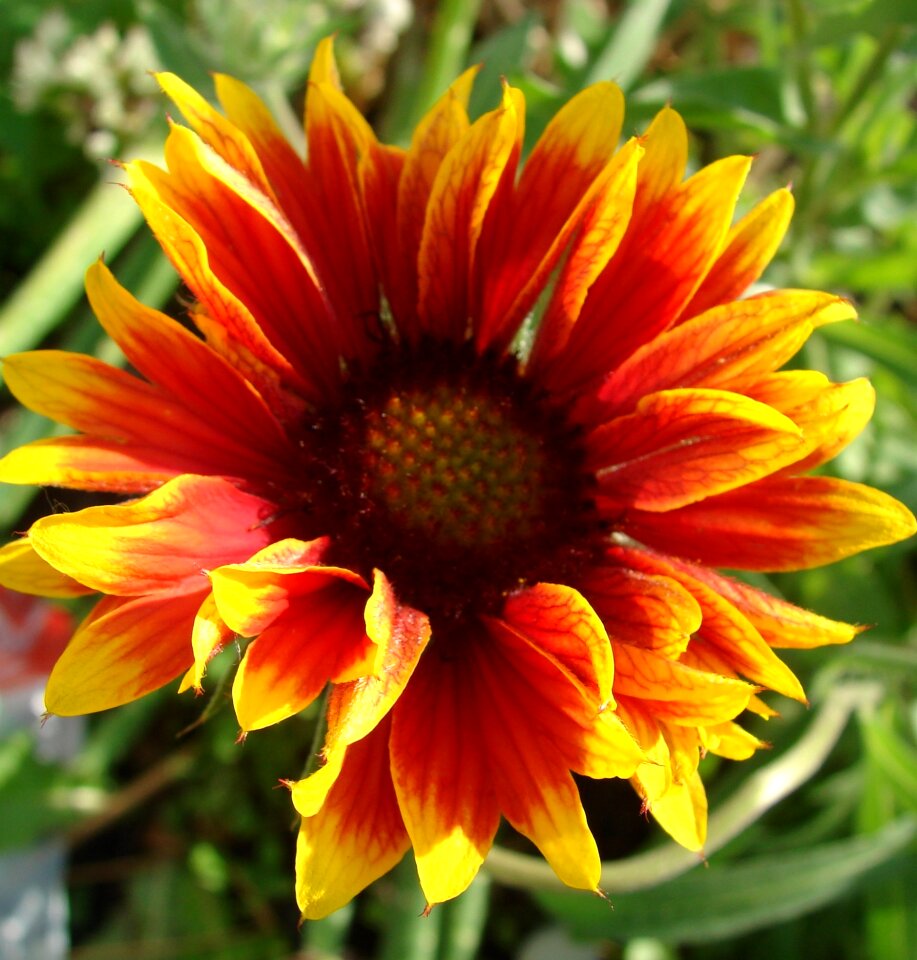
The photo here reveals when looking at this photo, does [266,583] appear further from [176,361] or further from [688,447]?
[688,447]

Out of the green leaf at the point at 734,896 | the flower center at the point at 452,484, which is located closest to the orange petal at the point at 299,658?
the flower center at the point at 452,484

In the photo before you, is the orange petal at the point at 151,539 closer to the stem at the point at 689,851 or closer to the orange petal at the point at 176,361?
the orange petal at the point at 176,361

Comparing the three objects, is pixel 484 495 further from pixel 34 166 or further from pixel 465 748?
pixel 34 166

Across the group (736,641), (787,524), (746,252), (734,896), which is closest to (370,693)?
(736,641)

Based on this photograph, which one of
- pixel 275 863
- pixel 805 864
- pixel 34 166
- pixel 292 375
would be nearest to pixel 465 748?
pixel 292 375

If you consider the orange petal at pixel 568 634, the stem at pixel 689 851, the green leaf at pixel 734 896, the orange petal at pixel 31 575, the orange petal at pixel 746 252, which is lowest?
the green leaf at pixel 734 896

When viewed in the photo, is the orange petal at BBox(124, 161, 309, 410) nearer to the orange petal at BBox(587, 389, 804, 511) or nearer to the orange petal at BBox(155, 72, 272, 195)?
the orange petal at BBox(155, 72, 272, 195)

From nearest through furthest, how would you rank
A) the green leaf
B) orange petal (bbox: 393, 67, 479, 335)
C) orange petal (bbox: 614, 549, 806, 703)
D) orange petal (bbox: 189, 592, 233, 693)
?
1. orange petal (bbox: 189, 592, 233, 693)
2. orange petal (bbox: 614, 549, 806, 703)
3. orange petal (bbox: 393, 67, 479, 335)
4. the green leaf

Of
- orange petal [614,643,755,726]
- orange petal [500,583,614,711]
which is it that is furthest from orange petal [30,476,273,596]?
orange petal [614,643,755,726]
